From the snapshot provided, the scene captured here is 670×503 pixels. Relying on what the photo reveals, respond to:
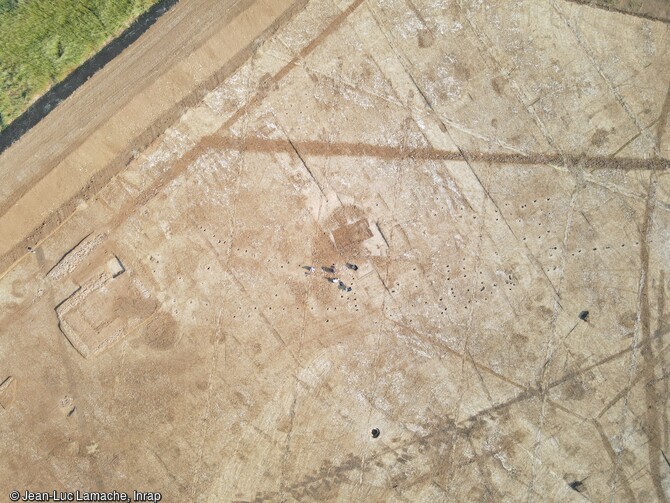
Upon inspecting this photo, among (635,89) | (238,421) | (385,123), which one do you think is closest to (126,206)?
(238,421)

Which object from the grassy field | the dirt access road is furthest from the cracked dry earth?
the grassy field

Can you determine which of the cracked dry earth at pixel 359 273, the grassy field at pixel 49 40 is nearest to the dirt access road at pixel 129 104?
the cracked dry earth at pixel 359 273

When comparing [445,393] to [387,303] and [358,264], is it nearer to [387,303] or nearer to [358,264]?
[387,303]

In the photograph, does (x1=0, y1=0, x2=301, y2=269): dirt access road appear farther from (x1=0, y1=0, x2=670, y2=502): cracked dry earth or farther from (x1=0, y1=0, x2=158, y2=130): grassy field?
(x1=0, y1=0, x2=158, y2=130): grassy field

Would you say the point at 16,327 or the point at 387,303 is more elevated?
the point at 16,327

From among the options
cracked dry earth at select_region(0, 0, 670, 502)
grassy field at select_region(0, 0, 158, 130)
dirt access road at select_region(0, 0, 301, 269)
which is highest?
grassy field at select_region(0, 0, 158, 130)

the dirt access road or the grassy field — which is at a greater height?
the grassy field
